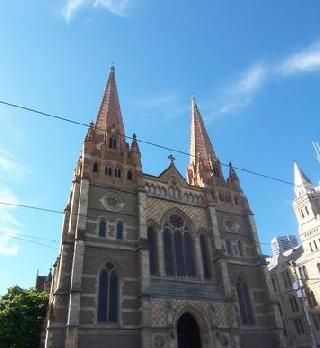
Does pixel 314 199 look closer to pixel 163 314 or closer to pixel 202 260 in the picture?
pixel 202 260

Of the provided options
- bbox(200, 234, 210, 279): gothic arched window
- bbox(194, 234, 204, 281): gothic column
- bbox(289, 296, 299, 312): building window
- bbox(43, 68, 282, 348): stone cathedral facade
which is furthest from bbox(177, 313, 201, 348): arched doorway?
bbox(289, 296, 299, 312): building window

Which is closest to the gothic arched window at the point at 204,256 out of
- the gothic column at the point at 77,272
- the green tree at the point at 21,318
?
the gothic column at the point at 77,272

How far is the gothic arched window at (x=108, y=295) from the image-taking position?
71.5ft

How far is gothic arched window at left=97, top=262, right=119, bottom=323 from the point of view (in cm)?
2178

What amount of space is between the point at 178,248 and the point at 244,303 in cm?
699

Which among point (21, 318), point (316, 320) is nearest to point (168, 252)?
point (21, 318)

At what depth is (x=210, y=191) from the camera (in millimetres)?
32406

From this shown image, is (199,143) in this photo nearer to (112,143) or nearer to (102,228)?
(112,143)

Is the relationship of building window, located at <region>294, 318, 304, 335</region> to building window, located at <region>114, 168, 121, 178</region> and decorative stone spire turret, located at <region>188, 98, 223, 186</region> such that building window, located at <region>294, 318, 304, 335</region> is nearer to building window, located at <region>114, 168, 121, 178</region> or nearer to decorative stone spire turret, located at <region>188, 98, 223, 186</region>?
decorative stone spire turret, located at <region>188, 98, 223, 186</region>

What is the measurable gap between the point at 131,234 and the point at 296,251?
108 ft

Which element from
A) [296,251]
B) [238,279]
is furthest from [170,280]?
[296,251]

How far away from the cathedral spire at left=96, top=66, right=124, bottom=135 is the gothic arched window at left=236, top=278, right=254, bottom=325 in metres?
18.2

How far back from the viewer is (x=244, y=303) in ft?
89.2

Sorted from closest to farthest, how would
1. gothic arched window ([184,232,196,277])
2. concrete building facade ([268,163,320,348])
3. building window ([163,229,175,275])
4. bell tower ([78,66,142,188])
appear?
building window ([163,229,175,275]), gothic arched window ([184,232,196,277]), bell tower ([78,66,142,188]), concrete building facade ([268,163,320,348])
